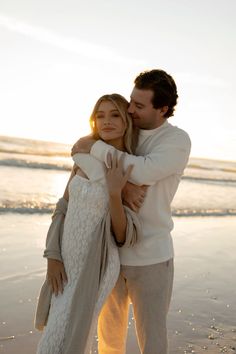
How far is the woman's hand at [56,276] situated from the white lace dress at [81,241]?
29mm

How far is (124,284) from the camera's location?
3.06m

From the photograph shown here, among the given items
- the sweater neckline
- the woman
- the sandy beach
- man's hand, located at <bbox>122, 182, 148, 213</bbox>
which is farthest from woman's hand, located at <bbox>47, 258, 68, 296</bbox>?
the sandy beach

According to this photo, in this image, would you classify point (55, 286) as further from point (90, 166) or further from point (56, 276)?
point (90, 166)

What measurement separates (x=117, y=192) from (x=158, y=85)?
2.29 ft

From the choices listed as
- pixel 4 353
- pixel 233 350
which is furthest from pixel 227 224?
pixel 4 353

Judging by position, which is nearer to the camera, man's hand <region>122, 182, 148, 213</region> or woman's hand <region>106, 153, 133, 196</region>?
woman's hand <region>106, 153, 133, 196</region>

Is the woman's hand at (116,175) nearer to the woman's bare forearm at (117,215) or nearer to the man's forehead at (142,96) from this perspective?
the woman's bare forearm at (117,215)

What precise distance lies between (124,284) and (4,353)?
1.51 m

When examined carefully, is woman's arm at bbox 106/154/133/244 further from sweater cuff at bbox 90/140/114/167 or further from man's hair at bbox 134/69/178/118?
man's hair at bbox 134/69/178/118

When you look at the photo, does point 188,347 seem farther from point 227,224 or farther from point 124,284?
point 227,224

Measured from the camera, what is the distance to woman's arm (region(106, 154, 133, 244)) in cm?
264

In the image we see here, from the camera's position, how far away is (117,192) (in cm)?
263

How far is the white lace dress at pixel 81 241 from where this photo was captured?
2729 mm

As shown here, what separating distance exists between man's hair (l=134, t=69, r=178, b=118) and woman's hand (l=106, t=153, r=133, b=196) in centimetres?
43
